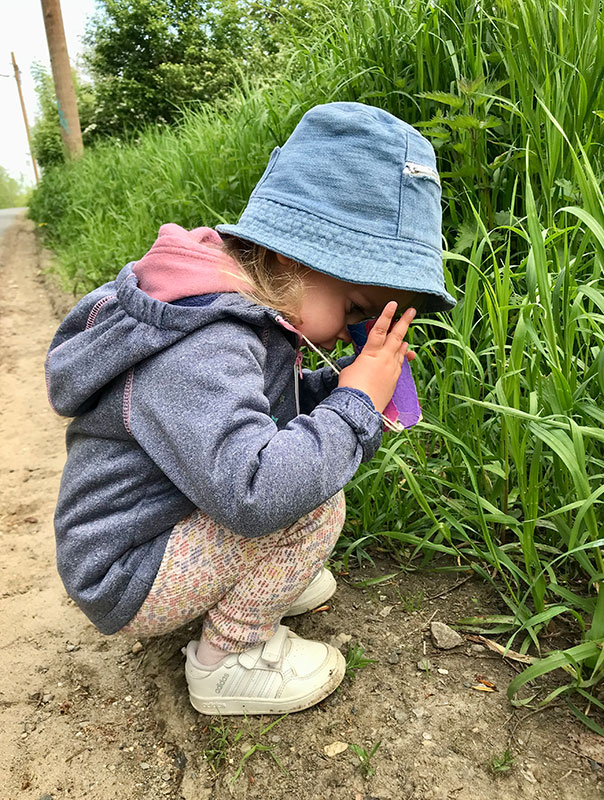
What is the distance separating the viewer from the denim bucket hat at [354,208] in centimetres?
117

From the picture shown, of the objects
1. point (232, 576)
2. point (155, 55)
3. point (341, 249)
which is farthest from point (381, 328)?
point (155, 55)

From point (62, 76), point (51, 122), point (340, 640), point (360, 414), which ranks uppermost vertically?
point (360, 414)

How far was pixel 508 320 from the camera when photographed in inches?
71.9

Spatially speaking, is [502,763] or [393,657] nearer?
[502,763]

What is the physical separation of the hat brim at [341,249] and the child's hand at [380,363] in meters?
0.07

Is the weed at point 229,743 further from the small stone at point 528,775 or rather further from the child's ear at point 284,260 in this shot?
the child's ear at point 284,260

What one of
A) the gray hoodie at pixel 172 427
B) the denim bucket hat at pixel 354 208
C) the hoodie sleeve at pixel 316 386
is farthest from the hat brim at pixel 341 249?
the hoodie sleeve at pixel 316 386

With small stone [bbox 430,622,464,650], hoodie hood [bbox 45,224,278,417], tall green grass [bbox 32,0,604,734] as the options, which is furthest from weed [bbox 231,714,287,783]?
hoodie hood [bbox 45,224,278,417]

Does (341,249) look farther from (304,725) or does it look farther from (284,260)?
(304,725)

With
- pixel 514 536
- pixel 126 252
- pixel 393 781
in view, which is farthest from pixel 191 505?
pixel 126 252

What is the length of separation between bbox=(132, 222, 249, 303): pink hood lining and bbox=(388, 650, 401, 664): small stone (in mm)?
841

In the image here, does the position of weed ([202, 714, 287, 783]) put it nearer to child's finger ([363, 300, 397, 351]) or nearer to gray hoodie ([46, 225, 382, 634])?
gray hoodie ([46, 225, 382, 634])

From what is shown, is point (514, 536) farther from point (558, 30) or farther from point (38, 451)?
point (38, 451)

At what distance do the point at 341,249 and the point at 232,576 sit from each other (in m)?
0.66
